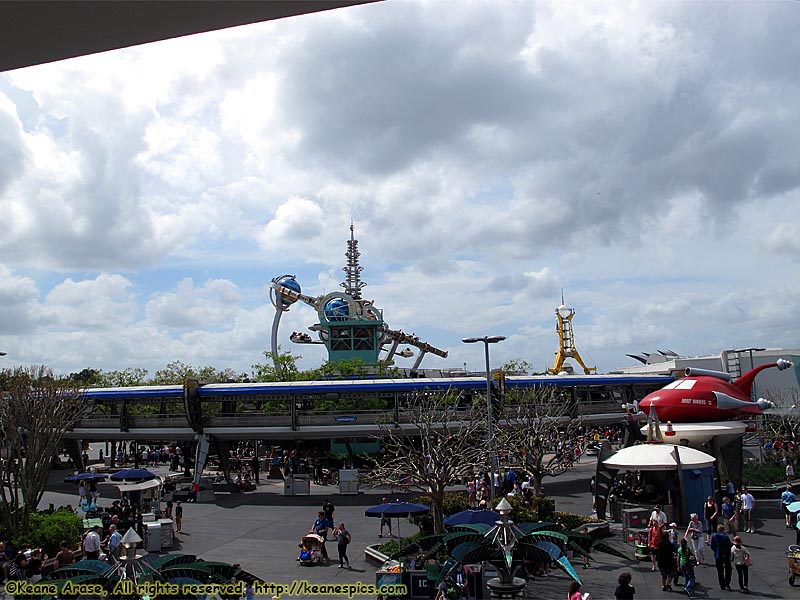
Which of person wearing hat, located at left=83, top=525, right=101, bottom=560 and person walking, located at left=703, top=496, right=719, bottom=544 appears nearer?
person wearing hat, located at left=83, top=525, right=101, bottom=560

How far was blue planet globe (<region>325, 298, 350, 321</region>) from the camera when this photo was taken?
68.2m

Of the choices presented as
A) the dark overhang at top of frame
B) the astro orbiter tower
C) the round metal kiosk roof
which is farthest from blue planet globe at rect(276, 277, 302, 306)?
the dark overhang at top of frame

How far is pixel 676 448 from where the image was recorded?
23.8 metres

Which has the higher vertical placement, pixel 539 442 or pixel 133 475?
pixel 539 442

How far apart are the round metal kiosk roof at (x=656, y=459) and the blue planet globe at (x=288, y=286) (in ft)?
178

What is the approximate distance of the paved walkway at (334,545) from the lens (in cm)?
1692

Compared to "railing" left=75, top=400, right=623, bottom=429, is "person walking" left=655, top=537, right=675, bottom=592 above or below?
below

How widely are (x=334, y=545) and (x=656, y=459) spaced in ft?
39.5

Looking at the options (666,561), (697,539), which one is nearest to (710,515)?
(697,539)

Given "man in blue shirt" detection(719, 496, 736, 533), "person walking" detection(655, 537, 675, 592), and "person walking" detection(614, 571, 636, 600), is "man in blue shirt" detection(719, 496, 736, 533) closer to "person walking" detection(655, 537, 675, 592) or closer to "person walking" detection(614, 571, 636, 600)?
"person walking" detection(655, 537, 675, 592)

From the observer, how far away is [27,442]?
80.4ft

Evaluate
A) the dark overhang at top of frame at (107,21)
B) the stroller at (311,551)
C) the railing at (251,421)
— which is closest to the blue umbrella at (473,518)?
the stroller at (311,551)

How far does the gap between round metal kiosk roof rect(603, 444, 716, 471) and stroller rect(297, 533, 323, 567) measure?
1105cm

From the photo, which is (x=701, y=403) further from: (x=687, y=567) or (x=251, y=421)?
(x=251, y=421)
